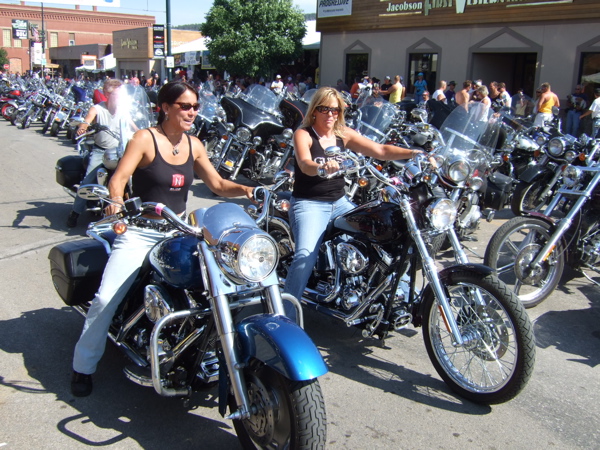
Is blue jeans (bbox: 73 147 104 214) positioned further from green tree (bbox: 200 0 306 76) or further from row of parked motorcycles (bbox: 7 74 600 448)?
green tree (bbox: 200 0 306 76)

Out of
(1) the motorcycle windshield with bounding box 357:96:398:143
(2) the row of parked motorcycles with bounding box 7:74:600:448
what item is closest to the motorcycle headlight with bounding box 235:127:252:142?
(1) the motorcycle windshield with bounding box 357:96:398:143

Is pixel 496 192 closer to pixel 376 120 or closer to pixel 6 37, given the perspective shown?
pixel 376 120

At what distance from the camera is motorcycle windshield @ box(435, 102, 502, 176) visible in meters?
5.75

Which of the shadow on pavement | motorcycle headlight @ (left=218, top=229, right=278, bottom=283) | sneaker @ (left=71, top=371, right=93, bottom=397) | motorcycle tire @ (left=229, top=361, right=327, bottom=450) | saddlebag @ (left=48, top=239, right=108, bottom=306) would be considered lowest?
the shadow on pavement

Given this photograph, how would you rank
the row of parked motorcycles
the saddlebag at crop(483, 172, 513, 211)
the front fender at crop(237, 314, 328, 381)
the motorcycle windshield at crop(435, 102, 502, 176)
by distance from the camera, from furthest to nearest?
the saddlebag at crop(483, 172, 513, 211) → the motorcycle windshield at crop(435, 102, 502, 176) → the row of parked motorcycles → the front fender at crop(237, 314, 328, 381)

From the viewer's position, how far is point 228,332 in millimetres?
2670

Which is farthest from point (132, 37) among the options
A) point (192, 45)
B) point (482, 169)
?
point (482, 169)

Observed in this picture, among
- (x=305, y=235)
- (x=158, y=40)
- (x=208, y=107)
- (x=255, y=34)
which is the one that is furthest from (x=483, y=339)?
(x=255, y=34)

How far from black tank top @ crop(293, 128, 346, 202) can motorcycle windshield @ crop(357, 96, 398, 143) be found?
3850 mm

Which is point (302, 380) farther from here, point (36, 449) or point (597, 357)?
point (597, 357)

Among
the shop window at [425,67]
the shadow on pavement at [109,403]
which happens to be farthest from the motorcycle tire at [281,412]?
the shop window at [425,67]

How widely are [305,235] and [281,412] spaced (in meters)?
1.68

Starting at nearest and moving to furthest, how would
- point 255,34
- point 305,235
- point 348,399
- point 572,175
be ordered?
point 348,399 < point 305,235 < point 572,175 < point 255,34

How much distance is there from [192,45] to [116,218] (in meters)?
35.9
